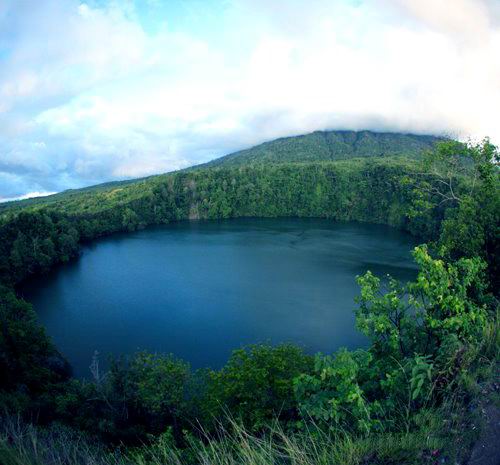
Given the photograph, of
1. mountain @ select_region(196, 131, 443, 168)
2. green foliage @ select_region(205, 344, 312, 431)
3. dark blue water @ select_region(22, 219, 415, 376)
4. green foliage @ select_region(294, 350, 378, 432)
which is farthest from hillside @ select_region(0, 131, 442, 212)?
green foliage @ select_region(294, 350, 378, 432)

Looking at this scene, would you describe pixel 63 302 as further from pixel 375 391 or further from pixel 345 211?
pixel 345 211

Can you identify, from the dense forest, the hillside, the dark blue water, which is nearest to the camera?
the dense forest

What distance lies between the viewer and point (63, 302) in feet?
131

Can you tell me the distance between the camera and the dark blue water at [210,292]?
2961 cm

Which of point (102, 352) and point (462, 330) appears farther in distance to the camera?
point (102, 352)

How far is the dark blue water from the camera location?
29609mm

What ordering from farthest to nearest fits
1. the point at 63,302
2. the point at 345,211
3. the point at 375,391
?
the point at 345,211, the point at 63,302, the point at 375,391

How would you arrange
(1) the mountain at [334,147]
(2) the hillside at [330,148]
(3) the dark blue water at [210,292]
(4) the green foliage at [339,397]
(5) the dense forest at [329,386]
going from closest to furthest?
1. (5) the dense forest at [329,386]
2. (4) the green foliage at [339,397]
3. (3) the dark blue water at [210,292]
4. (2) the hillside at [330,148]
5. (1) the mountain at [334,147]

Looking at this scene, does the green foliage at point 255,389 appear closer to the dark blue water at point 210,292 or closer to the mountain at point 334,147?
the dark blue water at point 210,292

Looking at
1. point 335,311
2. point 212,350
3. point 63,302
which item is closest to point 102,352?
point 212,350

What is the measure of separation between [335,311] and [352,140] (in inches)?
6960

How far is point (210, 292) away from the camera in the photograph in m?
41.6

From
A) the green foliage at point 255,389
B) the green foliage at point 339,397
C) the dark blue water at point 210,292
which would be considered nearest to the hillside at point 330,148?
the dark blue water at point 210,292

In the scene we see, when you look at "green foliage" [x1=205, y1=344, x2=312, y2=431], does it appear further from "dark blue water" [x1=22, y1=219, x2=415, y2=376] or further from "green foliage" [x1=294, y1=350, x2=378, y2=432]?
"dark blue water" [x1=22, y1=219, x2=415, y2=376]
